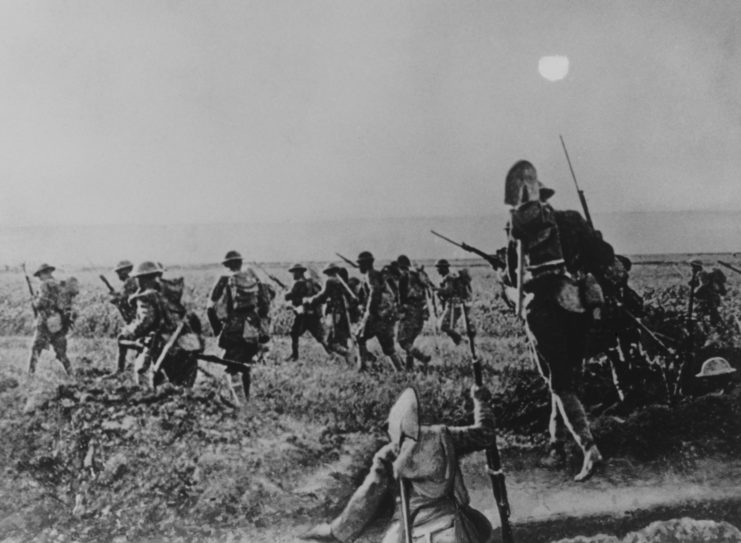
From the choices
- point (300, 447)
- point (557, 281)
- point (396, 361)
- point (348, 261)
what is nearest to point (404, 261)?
point (348, 261)

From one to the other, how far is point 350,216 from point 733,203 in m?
Answer: 3.07

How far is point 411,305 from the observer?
5.77 metres

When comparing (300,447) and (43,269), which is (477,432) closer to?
(300,447)

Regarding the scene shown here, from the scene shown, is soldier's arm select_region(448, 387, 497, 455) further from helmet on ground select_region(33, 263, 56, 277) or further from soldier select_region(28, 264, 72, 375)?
helmet on ground select_region(33, 263, 56, 277)

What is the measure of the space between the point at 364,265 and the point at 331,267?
27cm

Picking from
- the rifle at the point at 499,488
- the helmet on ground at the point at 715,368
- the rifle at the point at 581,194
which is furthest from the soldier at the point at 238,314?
the helmet on ground at the point at 715,368

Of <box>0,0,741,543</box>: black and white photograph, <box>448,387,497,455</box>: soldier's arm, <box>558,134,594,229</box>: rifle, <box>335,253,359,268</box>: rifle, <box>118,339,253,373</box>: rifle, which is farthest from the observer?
<box>335,253,359,268</box>: rifle

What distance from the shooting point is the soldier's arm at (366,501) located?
17.2 feet

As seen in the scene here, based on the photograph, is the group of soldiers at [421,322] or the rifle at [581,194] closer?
the group of soldiers at [421,322]

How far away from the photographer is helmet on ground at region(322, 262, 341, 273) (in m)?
5.86

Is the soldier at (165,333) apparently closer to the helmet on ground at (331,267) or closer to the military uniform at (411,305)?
the helmet on ground at (331,267)

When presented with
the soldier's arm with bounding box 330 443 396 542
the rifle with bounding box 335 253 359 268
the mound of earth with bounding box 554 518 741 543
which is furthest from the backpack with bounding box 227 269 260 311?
the mound of earth with bounding box 554 518 741 543

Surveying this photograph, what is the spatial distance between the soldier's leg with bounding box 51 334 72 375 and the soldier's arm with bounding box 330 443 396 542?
2511 mm

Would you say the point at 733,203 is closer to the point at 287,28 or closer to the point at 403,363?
the point at 403,363
